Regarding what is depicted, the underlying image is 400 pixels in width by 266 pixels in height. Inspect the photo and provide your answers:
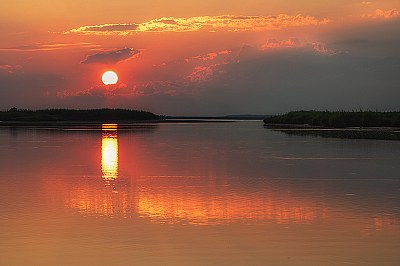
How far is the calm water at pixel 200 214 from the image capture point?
9883 millimetres

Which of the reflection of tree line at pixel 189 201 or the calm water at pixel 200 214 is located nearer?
the calm water at pixel 200 214

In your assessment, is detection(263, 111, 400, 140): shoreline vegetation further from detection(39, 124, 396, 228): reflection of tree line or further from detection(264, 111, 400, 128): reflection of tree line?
detection(39, 124, 396, 228): reflection of tree line

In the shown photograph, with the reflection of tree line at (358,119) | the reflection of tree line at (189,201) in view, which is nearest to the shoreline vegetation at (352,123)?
the reflection of tree line at (358,119)

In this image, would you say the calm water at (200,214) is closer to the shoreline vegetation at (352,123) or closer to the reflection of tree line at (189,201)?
the reflection of tree line at (189,201)

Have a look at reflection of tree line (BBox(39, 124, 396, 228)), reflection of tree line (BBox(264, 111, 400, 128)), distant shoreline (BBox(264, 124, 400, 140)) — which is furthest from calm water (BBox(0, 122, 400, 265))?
reflection of tree line (BBox(264, 111, 400, 128))

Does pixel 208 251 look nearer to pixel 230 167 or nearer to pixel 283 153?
pixel 230 167

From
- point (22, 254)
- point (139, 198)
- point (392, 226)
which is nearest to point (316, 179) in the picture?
point (139, 198)

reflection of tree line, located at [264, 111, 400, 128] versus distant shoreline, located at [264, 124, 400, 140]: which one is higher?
reflection of tree line, located at [264, 111, 400, 128]

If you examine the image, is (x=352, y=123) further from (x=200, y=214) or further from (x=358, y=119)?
(x=200, y=214)

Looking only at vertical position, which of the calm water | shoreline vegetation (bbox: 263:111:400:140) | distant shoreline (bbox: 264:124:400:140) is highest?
shoreline vegetation (bbox: 263:111:400:140)

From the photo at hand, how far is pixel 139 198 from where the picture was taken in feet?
51.3

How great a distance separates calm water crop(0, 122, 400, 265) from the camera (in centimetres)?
988

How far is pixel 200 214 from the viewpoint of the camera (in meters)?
13.2

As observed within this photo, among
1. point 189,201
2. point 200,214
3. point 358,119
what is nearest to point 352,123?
point 358,119
